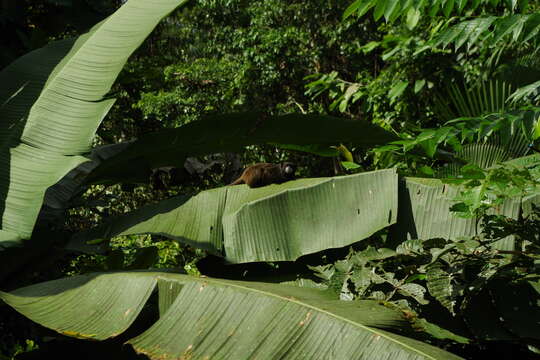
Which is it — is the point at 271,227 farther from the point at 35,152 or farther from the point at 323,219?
the point at 35,152

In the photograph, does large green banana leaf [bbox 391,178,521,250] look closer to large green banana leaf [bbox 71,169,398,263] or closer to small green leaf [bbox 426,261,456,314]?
large green banana leaf [bbox 71,169,398,263]

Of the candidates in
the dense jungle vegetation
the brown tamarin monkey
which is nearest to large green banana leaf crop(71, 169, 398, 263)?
the dense jungle vegetation

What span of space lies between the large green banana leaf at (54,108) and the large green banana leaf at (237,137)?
388mm

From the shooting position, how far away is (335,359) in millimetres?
1577

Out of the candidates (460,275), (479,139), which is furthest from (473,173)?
(479,139)

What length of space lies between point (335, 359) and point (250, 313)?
1.08ft

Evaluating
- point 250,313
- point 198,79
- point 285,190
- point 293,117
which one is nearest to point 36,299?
point 250,313

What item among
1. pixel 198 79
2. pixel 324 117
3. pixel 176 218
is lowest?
pixel 198 79

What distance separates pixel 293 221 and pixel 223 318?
646mm

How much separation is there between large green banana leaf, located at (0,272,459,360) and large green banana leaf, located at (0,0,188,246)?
32 cm

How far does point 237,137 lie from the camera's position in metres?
2.65

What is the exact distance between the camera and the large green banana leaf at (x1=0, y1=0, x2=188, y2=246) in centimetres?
214

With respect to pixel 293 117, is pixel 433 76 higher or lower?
lower

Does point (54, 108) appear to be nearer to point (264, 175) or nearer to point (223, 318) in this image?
point (264, 175)
